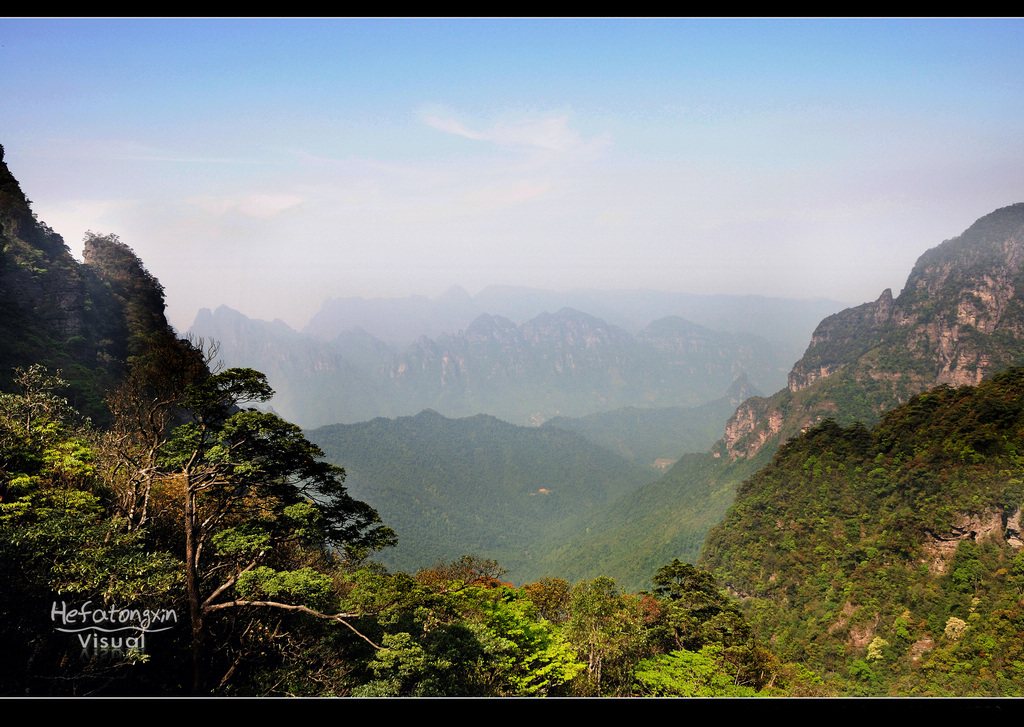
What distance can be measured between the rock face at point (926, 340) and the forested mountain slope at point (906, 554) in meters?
22.2

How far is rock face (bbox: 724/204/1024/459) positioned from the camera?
43.5 meters

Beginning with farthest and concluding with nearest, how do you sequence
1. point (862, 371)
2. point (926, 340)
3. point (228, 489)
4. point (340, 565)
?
1. point (862, 371)
2. point (926, 340)
3. point (340, 565)
4. point (228, 489)

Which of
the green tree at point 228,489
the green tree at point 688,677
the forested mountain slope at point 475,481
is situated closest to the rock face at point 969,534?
the green tree at point 688,677

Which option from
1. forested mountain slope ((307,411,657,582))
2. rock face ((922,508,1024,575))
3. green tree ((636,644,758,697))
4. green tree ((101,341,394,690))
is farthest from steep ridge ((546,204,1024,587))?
green tree ((101,341,394,690))

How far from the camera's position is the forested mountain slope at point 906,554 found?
1534 centimetres

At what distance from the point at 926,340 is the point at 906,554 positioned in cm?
4232

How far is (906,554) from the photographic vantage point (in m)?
20.7

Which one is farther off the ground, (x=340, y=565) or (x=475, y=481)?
(x=340, y=565)

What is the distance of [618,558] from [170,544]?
49836mm

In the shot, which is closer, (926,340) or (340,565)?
(340,565)

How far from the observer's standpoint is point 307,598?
19.8ft

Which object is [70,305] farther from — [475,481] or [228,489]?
[475,481]

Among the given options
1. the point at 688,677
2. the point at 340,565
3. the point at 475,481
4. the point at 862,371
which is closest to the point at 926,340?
the point at 862,371

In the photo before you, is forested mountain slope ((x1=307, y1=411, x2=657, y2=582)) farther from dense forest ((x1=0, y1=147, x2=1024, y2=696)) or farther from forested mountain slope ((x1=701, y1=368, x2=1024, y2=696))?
dense forest ((x1=0, y1=147, x2=1024, y2=696))
